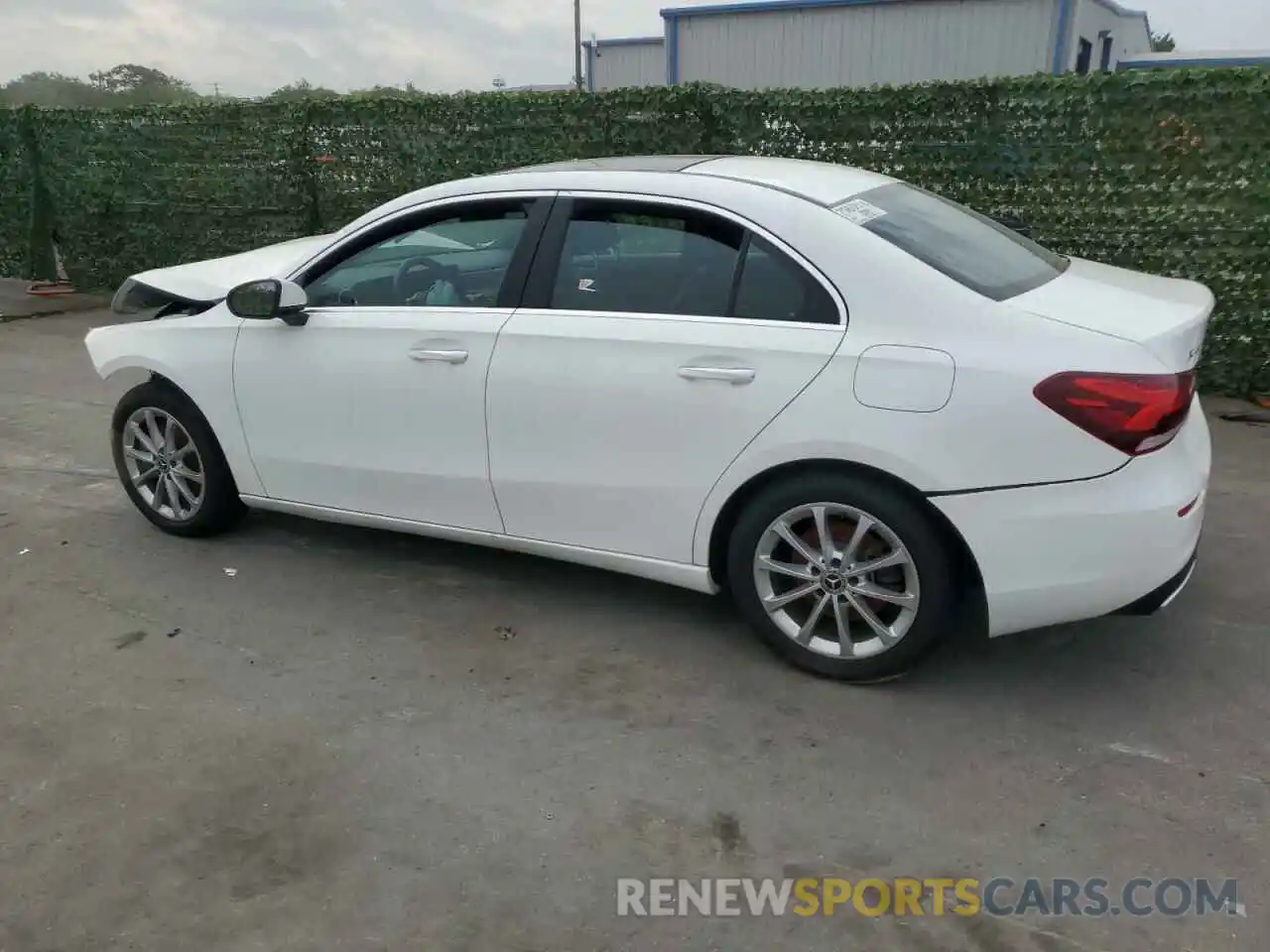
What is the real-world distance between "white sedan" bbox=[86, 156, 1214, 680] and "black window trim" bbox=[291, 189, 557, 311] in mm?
11

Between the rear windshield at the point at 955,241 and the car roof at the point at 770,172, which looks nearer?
the rear windshield at the point at 955,241

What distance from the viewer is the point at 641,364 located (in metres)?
3.48

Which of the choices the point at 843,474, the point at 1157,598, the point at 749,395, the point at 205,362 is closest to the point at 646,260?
A: the point at 749,395

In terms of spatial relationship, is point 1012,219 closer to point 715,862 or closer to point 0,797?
point 715,862

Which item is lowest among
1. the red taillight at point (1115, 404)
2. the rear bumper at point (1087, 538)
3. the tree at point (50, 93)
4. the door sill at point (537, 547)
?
→ the door sill at point (537, 547)

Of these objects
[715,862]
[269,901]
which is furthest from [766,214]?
[269,901]

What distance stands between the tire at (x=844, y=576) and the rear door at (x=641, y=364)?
0.24 metres

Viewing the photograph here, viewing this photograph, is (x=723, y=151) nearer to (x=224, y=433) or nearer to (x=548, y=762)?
(x=224, y=433)

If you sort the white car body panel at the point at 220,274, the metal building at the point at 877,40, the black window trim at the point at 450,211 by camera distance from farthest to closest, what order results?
1. the metal building at the point at 877,40
2. the white car body panel at the point at 220,274
3. the black window trim at the point at 450,211

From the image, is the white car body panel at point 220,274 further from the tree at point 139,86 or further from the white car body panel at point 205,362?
the tree at point 139,86

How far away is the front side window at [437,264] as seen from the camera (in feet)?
12.7

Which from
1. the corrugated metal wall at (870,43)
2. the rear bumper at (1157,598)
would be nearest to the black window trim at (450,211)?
the rear bumper at (1157,598)

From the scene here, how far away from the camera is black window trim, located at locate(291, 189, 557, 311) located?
12.5ft

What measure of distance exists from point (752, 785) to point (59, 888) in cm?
184
